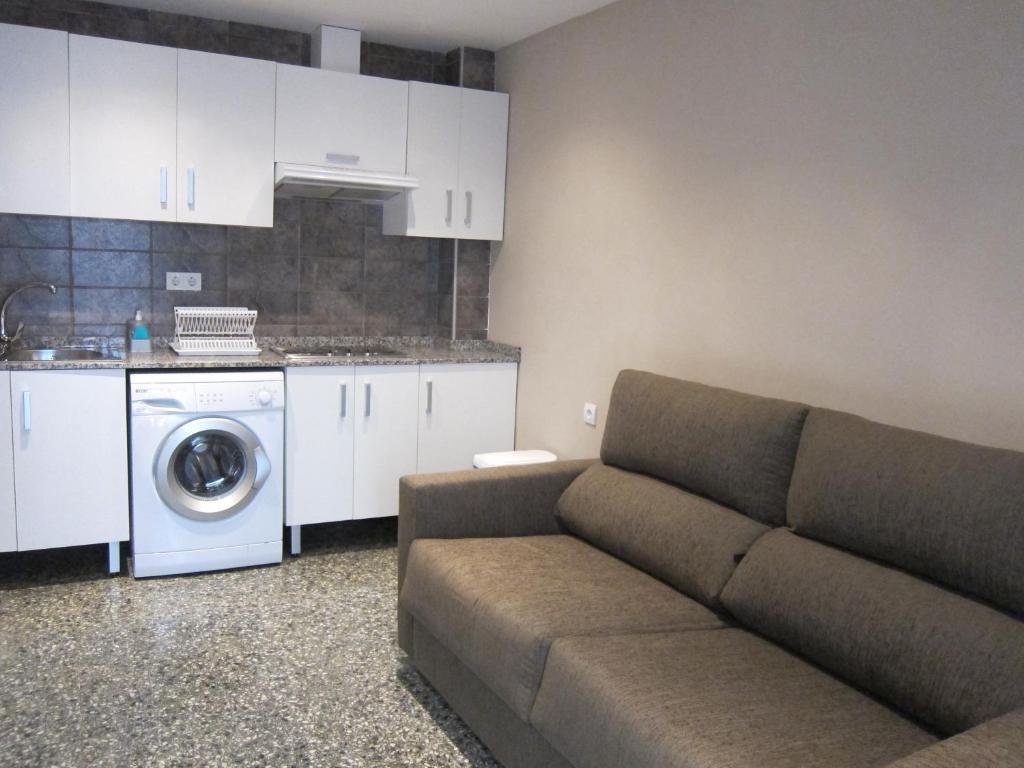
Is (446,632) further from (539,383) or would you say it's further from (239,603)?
(539,383)

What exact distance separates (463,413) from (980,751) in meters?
3.06

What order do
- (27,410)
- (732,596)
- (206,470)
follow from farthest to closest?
(206,470) < (27,410) < (732,596)

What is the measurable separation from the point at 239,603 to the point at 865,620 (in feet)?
7.85

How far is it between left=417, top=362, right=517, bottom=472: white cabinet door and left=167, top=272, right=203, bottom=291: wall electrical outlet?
1.16 m

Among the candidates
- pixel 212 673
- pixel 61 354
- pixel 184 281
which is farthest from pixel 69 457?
pixel 212 673

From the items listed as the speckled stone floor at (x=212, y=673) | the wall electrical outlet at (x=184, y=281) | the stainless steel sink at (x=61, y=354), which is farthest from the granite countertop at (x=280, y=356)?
the speckled stone floor at (x=212, y=673)

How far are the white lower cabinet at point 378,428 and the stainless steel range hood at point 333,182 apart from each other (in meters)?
0.81

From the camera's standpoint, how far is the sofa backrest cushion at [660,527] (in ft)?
7.88

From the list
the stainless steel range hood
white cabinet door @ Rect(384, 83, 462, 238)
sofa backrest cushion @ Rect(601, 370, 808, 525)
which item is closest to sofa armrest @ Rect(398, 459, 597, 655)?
sofa backrest cushion @ Rect(601, 370, 808, 525)

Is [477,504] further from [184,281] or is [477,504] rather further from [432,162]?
[184,281]

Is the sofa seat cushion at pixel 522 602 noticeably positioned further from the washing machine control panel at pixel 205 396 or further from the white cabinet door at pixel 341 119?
the white cabinet door at pixel 341 119

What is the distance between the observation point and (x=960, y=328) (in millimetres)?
2244

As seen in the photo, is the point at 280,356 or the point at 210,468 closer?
the point at 210,468

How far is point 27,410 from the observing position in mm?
3402
